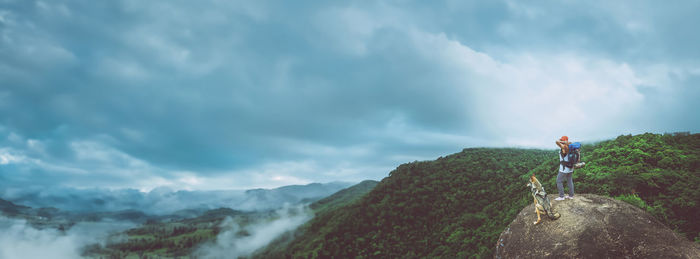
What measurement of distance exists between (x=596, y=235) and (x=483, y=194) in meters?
24.6

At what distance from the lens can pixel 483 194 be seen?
39.0 metres

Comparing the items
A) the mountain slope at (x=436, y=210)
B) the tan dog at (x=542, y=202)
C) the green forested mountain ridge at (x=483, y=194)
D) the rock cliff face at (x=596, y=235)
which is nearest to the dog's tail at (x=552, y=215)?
the tan dog at (x=542, y=202)

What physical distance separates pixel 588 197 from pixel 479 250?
11910 mm

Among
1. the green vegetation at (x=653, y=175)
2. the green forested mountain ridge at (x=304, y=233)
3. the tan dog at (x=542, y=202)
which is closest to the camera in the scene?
the tan dog at (x=542, y=202)

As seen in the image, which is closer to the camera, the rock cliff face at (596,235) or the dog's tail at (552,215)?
the rock cliff face at (596,235)

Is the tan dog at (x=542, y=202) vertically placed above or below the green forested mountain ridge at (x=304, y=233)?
above

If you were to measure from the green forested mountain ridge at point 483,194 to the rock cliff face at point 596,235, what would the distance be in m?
3.50

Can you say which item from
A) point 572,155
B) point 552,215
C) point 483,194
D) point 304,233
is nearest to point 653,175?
point 572,155

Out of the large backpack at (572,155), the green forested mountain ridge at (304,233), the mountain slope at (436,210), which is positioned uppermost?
the large backpack at (572,155)

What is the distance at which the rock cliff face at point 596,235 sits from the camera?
46.3 ft

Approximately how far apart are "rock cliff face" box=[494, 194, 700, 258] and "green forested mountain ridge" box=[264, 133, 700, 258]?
3499mm

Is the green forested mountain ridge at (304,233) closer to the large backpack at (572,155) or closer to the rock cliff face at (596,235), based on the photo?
the rock cliff face at (596,235)

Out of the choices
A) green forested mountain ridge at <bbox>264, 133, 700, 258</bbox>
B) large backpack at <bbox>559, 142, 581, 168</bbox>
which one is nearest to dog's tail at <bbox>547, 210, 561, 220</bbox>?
large backpack at <bbox>559, 142, 581, 168</bbox>

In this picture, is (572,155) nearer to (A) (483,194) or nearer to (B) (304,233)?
(A) (483,194)
